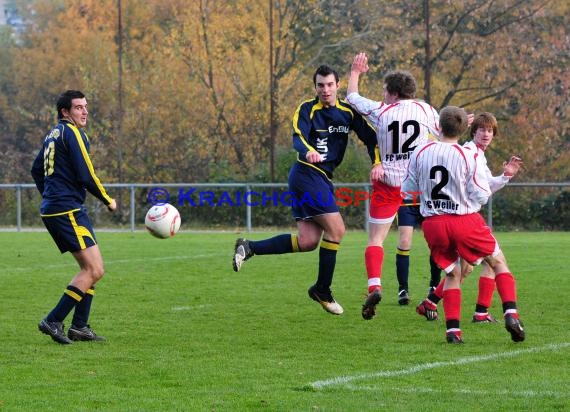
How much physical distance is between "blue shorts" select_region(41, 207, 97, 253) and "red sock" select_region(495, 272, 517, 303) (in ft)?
9.33

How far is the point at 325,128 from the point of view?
9305mm

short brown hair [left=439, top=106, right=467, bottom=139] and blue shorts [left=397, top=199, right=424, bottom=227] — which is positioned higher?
short brown hair [left=439, top=106, right=467, bottom=139]

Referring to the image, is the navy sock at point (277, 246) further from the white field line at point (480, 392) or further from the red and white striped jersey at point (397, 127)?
the white field line at point (480, 392)

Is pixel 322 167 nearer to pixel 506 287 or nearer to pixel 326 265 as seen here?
pixel 326 265

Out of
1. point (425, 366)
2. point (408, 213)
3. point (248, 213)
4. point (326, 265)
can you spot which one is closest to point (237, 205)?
point (248, 213)

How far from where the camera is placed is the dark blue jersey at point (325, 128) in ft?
30.3

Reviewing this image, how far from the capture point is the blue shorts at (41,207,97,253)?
8188 millimetres

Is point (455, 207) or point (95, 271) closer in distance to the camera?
point (455, 207)

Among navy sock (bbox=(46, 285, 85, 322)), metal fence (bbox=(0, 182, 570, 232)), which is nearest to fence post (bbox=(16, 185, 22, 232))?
metal fence (bbox=(0, 182, 570, 232))

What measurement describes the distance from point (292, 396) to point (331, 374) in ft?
2.38

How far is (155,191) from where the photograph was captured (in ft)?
91.2

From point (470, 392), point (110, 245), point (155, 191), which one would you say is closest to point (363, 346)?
point (470, 392)

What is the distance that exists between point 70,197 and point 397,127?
2760mm

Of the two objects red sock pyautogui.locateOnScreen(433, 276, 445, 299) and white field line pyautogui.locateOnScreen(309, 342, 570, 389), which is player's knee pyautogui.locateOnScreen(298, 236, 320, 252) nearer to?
red sock pyautogui.locateOnScreen(433, 276, 445, 299)
